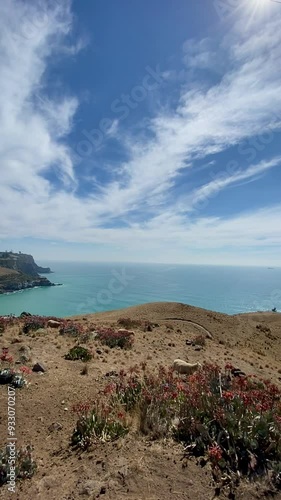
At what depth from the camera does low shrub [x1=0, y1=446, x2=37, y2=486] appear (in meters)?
4.42

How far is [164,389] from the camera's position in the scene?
6430 millimetres

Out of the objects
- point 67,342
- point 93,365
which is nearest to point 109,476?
point 93,365

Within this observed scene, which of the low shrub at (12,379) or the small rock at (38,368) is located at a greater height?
the low shrub at (12,379)

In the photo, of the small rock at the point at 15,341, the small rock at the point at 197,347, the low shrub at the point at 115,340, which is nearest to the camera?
the small rock at the point at 15,341

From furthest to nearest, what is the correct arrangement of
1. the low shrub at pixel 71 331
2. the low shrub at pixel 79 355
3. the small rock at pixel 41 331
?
the low shrub at pixel 71 331 → the small rock at pixel 41 331 → the low shrub at pixel 79 355

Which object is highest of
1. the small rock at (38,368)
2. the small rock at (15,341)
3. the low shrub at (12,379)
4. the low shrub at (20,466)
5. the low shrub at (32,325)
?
the low shrub at (20,466)

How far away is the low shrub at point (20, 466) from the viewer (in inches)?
174

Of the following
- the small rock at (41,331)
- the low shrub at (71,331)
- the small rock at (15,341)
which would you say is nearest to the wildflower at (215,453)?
the small rock at (15,341)

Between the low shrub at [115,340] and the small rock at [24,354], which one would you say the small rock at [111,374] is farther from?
the low shrub at [115,340]

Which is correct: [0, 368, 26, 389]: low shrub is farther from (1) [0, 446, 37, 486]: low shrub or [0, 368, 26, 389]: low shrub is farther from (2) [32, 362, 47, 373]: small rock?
(1) [0, 446, 37, 486]: low shrub

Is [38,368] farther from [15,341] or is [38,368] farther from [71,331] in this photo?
[71,331]

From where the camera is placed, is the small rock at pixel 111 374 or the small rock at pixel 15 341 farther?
the small rock at pixel 15 341

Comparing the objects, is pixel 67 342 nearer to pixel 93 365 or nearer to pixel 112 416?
pixel 93 365

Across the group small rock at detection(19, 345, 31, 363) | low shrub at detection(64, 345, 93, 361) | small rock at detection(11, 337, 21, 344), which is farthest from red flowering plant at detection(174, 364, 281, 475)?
small rock at detection(11, 337, 21, 344)
